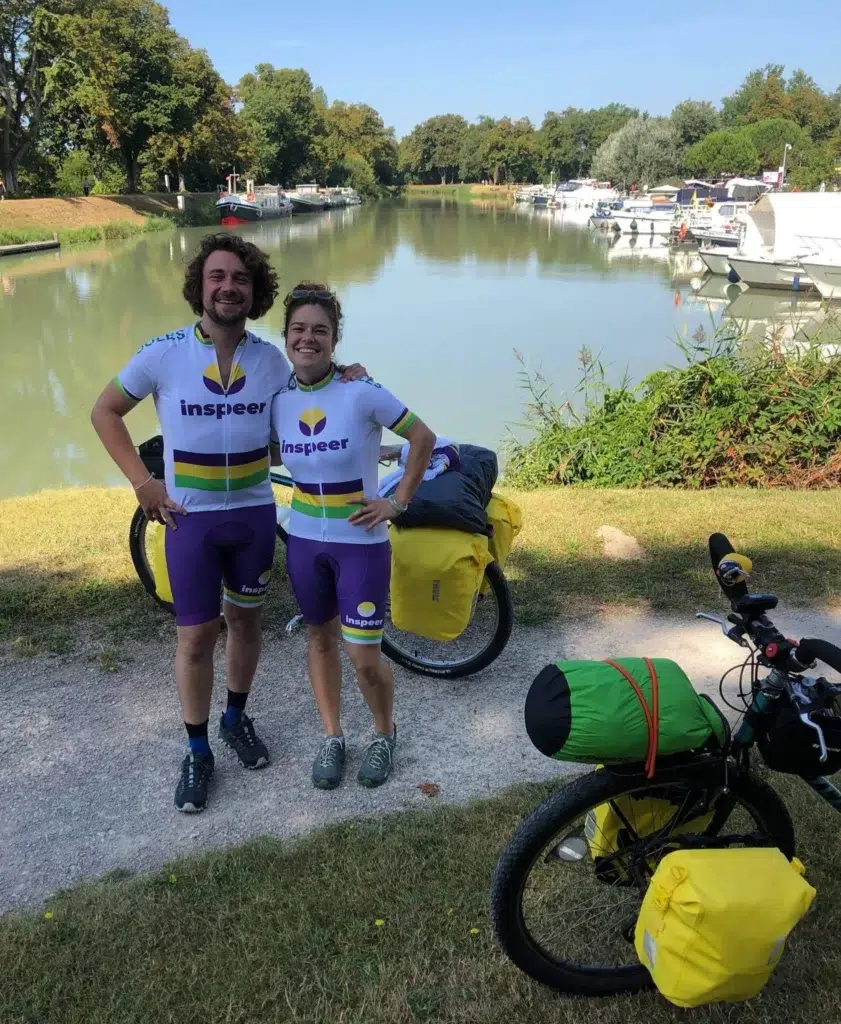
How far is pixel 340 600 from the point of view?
2.84 meters

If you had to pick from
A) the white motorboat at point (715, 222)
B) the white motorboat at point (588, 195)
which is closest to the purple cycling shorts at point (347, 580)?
the white motorboat at point (715, 222)

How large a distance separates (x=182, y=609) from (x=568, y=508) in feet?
13.1

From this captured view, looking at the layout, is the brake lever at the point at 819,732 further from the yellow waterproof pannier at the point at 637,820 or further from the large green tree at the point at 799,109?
the large green tree at the point at 799,109

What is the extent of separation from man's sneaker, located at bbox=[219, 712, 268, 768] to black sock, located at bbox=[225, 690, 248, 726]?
15mm

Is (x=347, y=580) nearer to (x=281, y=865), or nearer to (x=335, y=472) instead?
(x=335, y=472)

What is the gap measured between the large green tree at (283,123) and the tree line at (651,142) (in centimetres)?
2925

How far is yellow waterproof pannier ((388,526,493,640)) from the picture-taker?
10.9 feet

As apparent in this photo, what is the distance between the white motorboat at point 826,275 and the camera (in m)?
24.0

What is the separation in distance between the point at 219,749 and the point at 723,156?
276 ft

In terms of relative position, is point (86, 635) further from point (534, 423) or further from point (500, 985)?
point (534, 423)

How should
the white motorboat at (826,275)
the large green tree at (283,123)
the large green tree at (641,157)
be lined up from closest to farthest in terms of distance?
the white motorboat at (826,275), the large green tree at (641,157), the large green tree at (283,123)

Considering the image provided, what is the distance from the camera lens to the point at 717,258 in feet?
99.2

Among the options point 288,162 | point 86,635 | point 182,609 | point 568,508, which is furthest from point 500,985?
point 288,162

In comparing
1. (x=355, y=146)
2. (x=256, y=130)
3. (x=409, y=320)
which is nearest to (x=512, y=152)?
(x=355, y=146)
